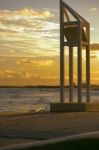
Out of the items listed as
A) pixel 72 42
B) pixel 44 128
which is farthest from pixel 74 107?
pixel 44 128

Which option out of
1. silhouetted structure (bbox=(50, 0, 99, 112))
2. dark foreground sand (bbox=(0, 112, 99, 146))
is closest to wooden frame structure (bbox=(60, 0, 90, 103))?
silhouetted structure (bbox=(50, 0, 99, 112))

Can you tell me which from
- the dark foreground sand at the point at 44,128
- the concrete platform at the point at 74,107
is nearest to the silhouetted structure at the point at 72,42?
the concrete platform at the point at 74,107

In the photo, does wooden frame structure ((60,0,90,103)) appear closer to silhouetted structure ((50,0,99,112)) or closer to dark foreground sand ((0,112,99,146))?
silhouetted structure ((50,0,99,112))

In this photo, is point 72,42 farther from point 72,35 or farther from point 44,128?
point 44,128

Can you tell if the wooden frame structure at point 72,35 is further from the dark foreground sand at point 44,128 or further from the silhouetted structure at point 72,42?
the dark foreground sand at point 44,128

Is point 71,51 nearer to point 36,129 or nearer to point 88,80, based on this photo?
point 88,80

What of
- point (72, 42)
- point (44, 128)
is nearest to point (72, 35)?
point (72, 42)

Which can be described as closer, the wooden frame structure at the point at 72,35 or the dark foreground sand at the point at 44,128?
the dark foreground sand at the point at 44,128

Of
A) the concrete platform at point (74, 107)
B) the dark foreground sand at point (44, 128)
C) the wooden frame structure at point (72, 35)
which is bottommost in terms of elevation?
the concrete platform at point (74, 107)

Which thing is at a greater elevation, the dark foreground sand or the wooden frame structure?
the wooden frame structure

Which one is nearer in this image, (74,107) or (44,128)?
(44,128)

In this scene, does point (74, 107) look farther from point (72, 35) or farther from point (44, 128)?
point (44, 128)

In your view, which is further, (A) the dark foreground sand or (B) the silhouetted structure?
(B) the silhouetted structure

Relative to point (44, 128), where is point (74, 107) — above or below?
below
